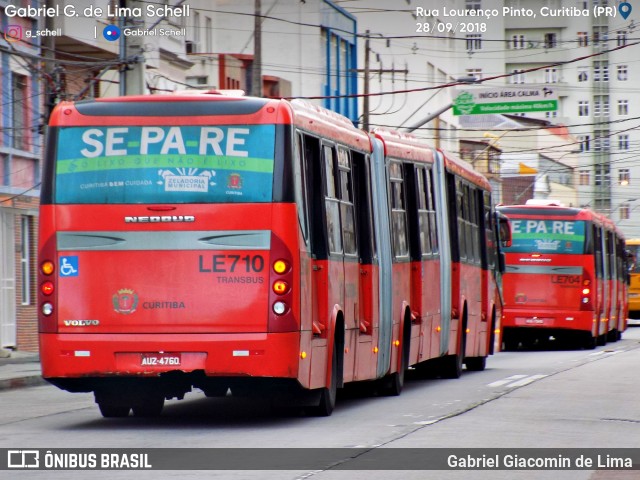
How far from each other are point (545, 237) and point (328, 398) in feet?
66.8

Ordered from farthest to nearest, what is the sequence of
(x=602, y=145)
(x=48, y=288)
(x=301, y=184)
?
1. (x=602, y=145)
2. (x=301, y=184)
3. (x=48, y=288)

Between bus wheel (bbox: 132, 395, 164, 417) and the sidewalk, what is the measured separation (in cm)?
719

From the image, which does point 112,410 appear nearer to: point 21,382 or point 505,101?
point 21,382

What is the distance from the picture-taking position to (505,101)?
41281 mm

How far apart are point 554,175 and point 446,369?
3521 inches

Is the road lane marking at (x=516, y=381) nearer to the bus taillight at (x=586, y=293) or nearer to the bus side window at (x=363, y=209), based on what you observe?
the bus side window at (x=363, y=209)

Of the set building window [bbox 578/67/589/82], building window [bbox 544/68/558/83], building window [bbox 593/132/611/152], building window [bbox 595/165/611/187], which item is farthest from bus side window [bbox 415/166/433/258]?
building window [bbox 593/132/611/152]

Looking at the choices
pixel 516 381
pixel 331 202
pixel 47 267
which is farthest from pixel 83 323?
pixel 516 381

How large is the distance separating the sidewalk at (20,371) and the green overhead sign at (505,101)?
1496cm

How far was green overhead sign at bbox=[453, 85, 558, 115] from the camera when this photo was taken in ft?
134

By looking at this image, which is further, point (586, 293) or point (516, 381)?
point (586, 293)

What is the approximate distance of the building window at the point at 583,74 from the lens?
133 metres

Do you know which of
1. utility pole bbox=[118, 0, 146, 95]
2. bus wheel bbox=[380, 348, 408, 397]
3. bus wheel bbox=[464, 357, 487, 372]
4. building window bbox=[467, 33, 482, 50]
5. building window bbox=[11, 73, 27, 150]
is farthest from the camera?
building window bbox=[467, 33, 482, 50]

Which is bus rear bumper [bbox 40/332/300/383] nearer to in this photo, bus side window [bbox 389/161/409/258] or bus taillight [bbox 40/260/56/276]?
bus taillight [bbox 40/260/56/276]
